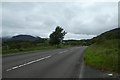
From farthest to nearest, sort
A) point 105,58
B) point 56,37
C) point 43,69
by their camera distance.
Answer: point 56,37, point 105,58, point 43,69

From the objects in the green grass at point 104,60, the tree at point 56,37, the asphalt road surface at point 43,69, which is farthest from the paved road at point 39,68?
the tree at point 56,37

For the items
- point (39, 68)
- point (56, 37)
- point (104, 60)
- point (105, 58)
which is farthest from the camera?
point (56, 37)

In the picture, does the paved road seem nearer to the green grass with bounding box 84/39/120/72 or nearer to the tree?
the green grass with bounding box 84/39/120/72

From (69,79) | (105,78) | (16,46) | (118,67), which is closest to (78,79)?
(69,79)

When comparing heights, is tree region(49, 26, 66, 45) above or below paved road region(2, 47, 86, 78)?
above

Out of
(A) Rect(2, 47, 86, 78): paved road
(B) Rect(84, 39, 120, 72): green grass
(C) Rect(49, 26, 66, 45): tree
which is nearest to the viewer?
(A) Rect(2, 47, 86, 78): paved road

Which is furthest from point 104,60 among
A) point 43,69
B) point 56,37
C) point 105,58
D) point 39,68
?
point 56,37

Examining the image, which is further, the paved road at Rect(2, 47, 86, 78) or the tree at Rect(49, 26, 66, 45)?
the tree at Rect(49, 26, 66, 45)

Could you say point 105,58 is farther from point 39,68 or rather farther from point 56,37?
point 56,37

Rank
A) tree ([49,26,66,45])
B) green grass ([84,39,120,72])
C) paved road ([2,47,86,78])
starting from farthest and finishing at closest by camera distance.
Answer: tree ([49,26,66,45])
green grass ([84,39,120,72])
paved road ([2,47,86,78])

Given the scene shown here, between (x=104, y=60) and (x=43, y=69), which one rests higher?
(x=104, y=60)

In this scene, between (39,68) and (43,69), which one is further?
(39,68)

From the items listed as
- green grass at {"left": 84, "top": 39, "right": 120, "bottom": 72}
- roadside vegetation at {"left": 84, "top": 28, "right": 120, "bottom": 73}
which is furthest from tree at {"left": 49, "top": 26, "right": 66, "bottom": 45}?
green grass at {"left": 84, "top": 39, "right": 120, "bottom": 72}

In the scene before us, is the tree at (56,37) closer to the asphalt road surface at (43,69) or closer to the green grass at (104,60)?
the green grass at (104,60)
